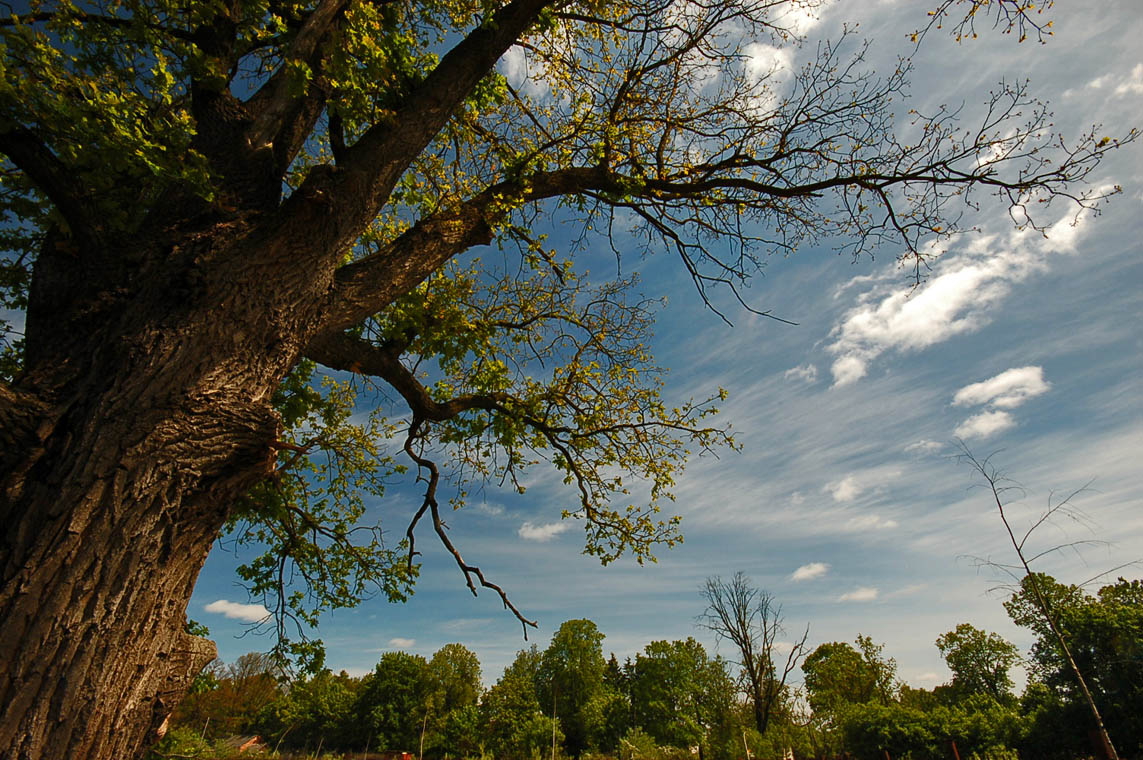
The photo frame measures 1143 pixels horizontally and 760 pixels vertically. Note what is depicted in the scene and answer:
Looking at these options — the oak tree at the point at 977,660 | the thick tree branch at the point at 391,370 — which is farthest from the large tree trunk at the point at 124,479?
the oak tree at the point at 977,660

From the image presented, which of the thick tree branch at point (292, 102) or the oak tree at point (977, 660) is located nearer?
the thick tree branch at point (292, 102)

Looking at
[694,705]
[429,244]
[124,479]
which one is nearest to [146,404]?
[124,479]

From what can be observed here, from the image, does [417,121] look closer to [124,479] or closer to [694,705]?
[124,479]

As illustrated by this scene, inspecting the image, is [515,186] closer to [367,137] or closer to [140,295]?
[367,137]

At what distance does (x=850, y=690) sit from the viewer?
45.5 metres

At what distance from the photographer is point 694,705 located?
45656mm

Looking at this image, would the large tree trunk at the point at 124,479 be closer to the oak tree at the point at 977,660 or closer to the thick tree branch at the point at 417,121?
the thick tree branch at the point at 417,121

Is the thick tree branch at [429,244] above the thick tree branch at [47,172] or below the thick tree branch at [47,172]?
above

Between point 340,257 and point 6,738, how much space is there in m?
2.89

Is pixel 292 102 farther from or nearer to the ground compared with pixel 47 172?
farther from the ground

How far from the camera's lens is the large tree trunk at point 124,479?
212 cm

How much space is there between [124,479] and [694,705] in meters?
53.4

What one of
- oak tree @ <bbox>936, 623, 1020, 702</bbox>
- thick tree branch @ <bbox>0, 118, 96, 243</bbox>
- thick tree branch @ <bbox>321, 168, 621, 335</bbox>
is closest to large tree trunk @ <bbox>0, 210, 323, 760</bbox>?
thick tree branch @ <bbox>0, 118, 96, 243</bbox>

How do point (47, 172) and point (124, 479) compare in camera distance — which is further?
point (47, 172)
